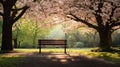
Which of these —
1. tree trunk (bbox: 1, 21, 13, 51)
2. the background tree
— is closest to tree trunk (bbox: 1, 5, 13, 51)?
tree trunk (bbox: 1, 21, 13, 51)

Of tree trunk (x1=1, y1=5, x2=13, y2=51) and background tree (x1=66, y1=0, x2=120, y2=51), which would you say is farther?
background tree (x1=66, y1=0, x2=120, y2=51)

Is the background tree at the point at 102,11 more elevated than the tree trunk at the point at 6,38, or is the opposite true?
the background tree at the point at 102,11

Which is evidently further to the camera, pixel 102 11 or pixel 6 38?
pixel 102 11

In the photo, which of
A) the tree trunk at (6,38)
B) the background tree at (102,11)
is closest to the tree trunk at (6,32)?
the tree trunk at (6,38)

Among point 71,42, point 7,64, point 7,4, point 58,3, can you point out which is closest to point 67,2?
point 58,3

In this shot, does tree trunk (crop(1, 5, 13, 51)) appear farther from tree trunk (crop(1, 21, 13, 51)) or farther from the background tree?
the background tree

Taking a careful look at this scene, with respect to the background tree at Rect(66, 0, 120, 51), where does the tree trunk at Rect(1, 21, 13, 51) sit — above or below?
below

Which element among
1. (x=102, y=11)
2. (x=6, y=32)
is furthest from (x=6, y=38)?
(x=102, y=11)

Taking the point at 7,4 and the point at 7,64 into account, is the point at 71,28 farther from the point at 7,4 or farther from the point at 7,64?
the point at 7,64

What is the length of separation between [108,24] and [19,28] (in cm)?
3332

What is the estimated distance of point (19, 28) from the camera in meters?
64.4

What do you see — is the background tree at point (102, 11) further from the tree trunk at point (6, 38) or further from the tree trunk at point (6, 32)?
the tree trunk at point (6, 38)

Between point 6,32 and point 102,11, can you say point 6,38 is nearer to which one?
point 6,32

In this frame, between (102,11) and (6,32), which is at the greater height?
(102,11)
